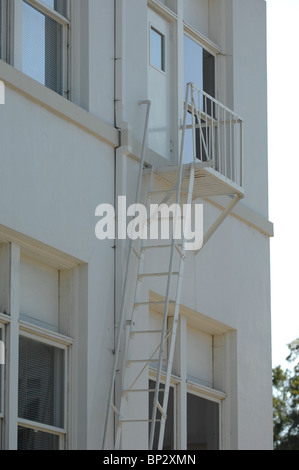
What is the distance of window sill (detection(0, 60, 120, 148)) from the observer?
39.2 feet

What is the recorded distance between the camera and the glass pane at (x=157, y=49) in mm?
15070

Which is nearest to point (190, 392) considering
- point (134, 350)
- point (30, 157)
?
point (134, 350)

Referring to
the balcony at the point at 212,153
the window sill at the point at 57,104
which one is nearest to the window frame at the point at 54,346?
the window sill at the point at 57,104

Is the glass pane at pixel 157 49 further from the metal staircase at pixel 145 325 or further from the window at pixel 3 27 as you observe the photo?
the window at pixel 3 27

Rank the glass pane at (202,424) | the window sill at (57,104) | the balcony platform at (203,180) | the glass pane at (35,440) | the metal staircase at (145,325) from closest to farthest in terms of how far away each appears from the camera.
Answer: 1. the glass pane at (35,440)
2. the window sill at (57,104)
3. the metal staircase at (145,325)
4. the balcony platform at (203,180)
5. the glass pane at (202,424)

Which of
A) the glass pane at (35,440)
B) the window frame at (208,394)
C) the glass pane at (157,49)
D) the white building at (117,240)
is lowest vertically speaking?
the glass pane at (35,440)

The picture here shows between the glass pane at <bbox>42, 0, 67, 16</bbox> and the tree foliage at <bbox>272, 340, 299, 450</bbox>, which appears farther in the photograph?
the tree foliage at <bbox>272, 340, 299, 450</bbox>

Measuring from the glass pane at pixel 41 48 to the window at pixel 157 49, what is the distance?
187 cm

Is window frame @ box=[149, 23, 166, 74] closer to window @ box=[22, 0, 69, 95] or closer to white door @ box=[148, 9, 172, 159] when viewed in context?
white door @ box=[148, 9, 172, 159]

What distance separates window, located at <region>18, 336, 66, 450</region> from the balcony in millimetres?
2620

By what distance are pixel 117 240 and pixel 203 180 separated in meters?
1.34

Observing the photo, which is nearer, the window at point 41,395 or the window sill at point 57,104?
the window at point 41,395

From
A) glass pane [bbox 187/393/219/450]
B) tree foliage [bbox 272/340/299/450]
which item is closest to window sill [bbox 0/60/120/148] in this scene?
glass pane [bbox 187/393/219/450]

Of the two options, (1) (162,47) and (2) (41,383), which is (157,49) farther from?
(2) (41,383)
